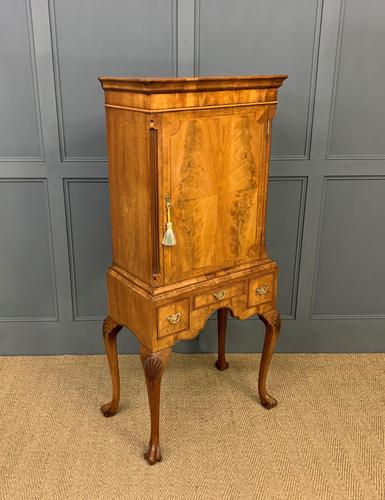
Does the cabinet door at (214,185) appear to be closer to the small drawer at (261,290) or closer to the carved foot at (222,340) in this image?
the small drawer at (261,290)

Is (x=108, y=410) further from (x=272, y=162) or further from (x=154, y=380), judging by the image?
(x=272, y=162)

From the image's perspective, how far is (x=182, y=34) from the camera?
208 cm

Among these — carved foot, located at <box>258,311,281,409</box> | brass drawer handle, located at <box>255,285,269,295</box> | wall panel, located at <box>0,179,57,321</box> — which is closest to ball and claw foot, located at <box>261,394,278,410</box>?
carved foot, located at <box>258,311,281,409</box>

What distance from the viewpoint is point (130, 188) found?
168 cm

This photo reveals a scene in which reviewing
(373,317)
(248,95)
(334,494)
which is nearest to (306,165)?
(248,95)

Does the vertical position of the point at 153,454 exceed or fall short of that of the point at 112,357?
it falls short

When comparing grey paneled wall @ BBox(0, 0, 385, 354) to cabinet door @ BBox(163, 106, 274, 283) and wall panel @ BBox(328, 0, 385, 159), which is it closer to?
wall panel @ BBox(328, 0, 385, 159)

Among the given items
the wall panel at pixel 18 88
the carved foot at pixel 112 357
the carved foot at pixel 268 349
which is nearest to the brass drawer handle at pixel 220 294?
the carved foot at pixel 268 349

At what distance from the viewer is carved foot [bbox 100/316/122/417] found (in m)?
1.99

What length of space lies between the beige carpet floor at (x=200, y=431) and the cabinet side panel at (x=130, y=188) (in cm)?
75

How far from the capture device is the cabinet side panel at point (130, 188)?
158cm

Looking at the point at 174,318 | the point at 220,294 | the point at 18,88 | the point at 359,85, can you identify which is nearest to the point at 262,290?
the point at 220,294

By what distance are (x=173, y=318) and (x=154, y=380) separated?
0.24 meters

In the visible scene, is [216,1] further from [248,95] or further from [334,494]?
[334,494]
